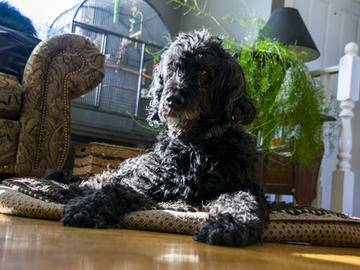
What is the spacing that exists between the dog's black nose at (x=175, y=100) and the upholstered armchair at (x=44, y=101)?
1.25 m

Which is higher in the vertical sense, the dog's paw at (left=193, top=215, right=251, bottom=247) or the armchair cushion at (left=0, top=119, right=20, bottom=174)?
the armchair cushion at (left=0, top=119, right=20, bottom=174)

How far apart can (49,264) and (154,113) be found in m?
1.38

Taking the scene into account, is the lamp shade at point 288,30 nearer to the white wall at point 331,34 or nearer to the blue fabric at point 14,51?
the white wall at point 331,34

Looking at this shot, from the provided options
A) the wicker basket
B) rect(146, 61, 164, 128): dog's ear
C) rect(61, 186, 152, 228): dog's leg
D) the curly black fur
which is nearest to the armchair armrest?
the wicker basket

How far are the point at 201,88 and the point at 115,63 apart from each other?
3.12 m

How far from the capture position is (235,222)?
4.01ft

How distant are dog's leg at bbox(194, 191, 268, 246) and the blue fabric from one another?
6.85 ft

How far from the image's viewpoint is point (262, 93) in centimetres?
284

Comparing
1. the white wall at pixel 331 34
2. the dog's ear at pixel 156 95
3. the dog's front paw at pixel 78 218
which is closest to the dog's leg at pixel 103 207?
the dog's front paw at pixel 78 218

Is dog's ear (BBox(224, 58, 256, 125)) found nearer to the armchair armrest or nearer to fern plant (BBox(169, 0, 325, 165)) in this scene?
fern plant (BBox(169, 0, 325, 165))

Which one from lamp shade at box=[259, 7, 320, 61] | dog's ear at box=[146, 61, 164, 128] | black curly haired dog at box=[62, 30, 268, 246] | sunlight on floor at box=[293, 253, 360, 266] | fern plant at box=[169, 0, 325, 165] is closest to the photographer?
sunlight on floor at box=[293, 253, 360, 266]

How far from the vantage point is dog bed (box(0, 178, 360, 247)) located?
4.57 ft

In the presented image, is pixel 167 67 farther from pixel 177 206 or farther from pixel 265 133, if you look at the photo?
pixel 265 133

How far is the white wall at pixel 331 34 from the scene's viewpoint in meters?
5.26
